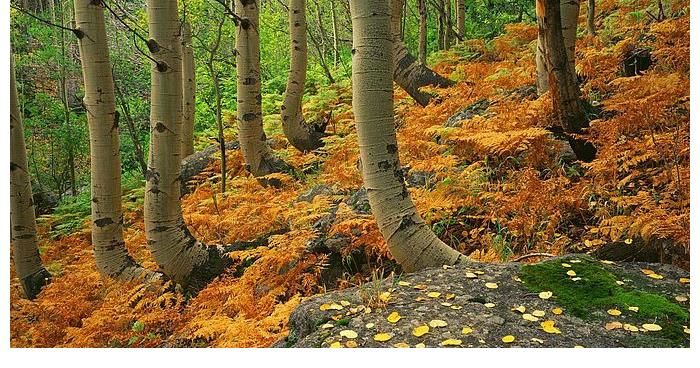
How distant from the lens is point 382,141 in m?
2.55

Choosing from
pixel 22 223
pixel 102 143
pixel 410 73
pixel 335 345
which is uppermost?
pixel 410 73

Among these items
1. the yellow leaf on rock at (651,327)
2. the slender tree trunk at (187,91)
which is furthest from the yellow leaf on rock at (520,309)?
the slender tree trunk at (187,91)

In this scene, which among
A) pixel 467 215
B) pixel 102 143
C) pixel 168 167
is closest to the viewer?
pixel 467 215

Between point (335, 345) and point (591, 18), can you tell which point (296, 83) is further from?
point (335, 345)

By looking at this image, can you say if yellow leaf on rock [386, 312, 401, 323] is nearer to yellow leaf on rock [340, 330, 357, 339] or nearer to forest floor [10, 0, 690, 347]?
yellow leaf on rock [340, 330, 357, 339]

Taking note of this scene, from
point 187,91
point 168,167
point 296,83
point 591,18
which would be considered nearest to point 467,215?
point 168,167

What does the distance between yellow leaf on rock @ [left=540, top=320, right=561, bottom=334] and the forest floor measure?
850mm

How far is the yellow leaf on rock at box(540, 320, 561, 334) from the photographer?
203 centimetres

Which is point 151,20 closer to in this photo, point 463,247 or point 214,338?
point 214,338

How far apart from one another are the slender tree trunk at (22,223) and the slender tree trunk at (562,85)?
13.3 ft

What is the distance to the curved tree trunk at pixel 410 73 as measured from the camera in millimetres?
5828

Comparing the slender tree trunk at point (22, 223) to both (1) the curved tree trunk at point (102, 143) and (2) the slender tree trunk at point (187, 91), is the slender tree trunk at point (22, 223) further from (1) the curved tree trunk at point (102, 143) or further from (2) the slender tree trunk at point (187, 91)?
(2) the slender tree trunk at point (187, 91)

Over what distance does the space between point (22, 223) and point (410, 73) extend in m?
4.04

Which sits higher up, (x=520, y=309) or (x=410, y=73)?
(x=410, y=73)
